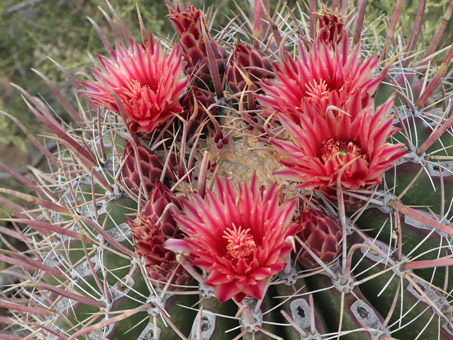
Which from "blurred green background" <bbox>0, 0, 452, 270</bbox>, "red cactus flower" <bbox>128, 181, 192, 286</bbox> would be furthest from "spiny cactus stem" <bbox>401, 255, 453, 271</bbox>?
"blurred green background" <bbox>0, 0, 452, 270</bbox>

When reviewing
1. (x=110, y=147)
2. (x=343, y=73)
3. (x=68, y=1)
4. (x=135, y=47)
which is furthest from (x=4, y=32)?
(x=343, y=73)

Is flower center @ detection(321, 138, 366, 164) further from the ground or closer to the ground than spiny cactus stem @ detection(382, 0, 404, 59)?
closer to the ground

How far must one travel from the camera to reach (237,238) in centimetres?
77

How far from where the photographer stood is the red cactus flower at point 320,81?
904mm

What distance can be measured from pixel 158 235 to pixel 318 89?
411mm

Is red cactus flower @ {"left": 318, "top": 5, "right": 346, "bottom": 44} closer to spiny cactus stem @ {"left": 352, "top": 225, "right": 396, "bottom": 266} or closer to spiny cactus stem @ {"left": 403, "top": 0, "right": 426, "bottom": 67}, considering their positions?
spiny cactus stem @ {"left": 403, "top": 0, "right": 426, "bottom": 67}

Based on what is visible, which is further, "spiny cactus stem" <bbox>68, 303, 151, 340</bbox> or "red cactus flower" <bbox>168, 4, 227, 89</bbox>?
"red cactus flower" <bbox>168, 4, 227, 89</bbox>

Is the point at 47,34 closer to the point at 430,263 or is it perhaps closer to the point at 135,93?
the point at 135,93

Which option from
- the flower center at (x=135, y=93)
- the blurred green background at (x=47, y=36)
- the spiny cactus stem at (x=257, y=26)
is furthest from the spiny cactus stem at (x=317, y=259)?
the blurred green background at (x=47, y=36)

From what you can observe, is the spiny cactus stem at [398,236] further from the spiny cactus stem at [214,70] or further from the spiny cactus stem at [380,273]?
the spiny cactus stem at [214,70]

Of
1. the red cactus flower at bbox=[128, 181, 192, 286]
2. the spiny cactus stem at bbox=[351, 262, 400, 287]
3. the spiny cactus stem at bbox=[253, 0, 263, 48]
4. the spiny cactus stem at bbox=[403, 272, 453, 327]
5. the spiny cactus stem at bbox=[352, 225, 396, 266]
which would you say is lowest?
the spiny cactus stem at bbox=[403, 272, 453, 327]

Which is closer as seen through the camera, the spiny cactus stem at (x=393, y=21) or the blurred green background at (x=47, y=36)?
the spiny cactus stem at (x=393, y=21)

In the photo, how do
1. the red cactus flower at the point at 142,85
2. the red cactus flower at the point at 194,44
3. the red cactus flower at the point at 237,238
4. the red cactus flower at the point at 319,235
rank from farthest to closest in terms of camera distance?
1. the red cactus flower at the point at 194,44
2. the red cactus flower at the point at 142,85
3. the red cactus flower at the point at 319,235
4. the red cactus flower at the point at 237,238

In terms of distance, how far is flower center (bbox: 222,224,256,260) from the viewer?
77cm
